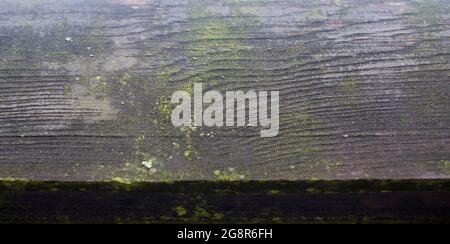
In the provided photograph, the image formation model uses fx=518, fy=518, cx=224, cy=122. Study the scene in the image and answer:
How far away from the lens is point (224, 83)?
1300 millimetres

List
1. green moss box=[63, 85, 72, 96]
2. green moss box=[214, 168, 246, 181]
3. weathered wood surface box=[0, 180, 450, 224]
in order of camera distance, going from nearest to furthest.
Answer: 1. green moss box=[214, 168, 246, 181]
2. green moss box=[63, 85, 72, 96]
3. weathered wood surface box=[0, 180, 450, 224]

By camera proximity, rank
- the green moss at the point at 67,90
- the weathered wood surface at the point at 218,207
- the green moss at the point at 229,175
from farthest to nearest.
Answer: the weathered wood surface at the point at 218,207, the green moss at the point at 67,90, the green moss at the point at 229,175

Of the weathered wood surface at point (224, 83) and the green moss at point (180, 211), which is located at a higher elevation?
the weathered wood surface at point (224, 83)

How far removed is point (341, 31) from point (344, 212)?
524mm

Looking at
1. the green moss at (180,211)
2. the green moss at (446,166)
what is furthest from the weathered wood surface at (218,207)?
the green moss at (446,166)

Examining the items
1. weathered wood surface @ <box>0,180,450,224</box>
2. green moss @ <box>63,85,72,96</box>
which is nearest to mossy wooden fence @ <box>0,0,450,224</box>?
green moss @ <box>63,85,72,96</box>

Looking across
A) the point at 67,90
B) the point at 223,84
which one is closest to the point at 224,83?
the point at 223,84

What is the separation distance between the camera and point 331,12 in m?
1.55

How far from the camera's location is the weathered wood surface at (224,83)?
1139 mm

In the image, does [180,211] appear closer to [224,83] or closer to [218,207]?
[218,207]

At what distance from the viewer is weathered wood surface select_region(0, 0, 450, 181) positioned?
3.74 ft

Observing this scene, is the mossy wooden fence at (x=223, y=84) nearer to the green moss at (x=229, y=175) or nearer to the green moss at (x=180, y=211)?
the green moss at (x=229, y=175)

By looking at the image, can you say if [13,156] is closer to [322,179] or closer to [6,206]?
[6,206]

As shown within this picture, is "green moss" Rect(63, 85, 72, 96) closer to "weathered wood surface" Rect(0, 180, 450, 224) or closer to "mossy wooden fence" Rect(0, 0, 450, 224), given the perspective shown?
"mossy wooden fence" Rect(0, 0, 450, 224)
